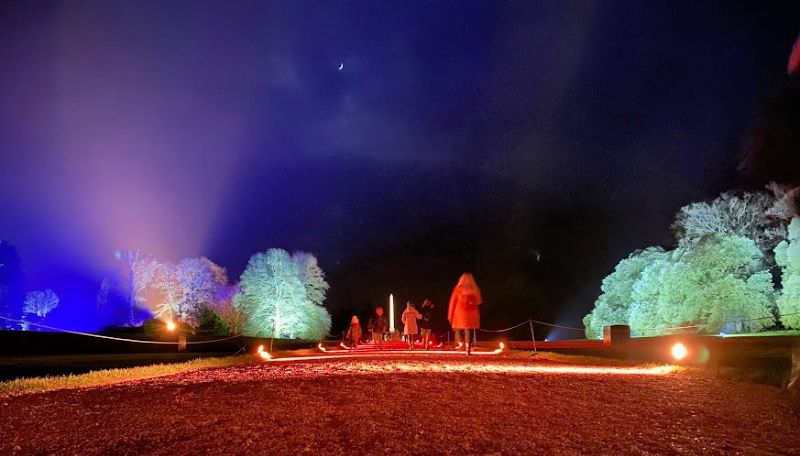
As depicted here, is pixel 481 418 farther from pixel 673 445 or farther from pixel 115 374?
pixel 115 374

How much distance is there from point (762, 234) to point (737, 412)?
35810mm

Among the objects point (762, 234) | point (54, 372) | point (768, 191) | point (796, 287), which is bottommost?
point (54, 372)

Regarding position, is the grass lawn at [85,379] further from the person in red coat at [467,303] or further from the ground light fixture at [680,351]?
the ground light fixture at [680,351]

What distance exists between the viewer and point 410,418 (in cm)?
586

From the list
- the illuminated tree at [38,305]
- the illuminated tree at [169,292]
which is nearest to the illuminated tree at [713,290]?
the illuminated tree at [169,292]

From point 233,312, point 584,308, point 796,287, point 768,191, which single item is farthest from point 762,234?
point 233,312

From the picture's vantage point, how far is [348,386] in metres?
8.29

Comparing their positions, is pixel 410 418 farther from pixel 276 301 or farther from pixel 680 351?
pixel 276 301

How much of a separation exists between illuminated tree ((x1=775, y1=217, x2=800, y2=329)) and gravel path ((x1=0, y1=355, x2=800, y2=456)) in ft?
82.3

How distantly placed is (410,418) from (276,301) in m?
44.4

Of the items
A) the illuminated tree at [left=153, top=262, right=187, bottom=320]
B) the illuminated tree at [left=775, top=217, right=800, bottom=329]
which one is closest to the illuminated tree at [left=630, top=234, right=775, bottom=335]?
the illuminated tree at [left=775, top=217, right=800, bottom=329]

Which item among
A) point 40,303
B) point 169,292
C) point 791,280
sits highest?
point 791,280

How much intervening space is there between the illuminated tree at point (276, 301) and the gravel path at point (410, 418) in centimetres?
4010

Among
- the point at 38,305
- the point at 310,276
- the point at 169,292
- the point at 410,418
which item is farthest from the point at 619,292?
the point at 38,305
